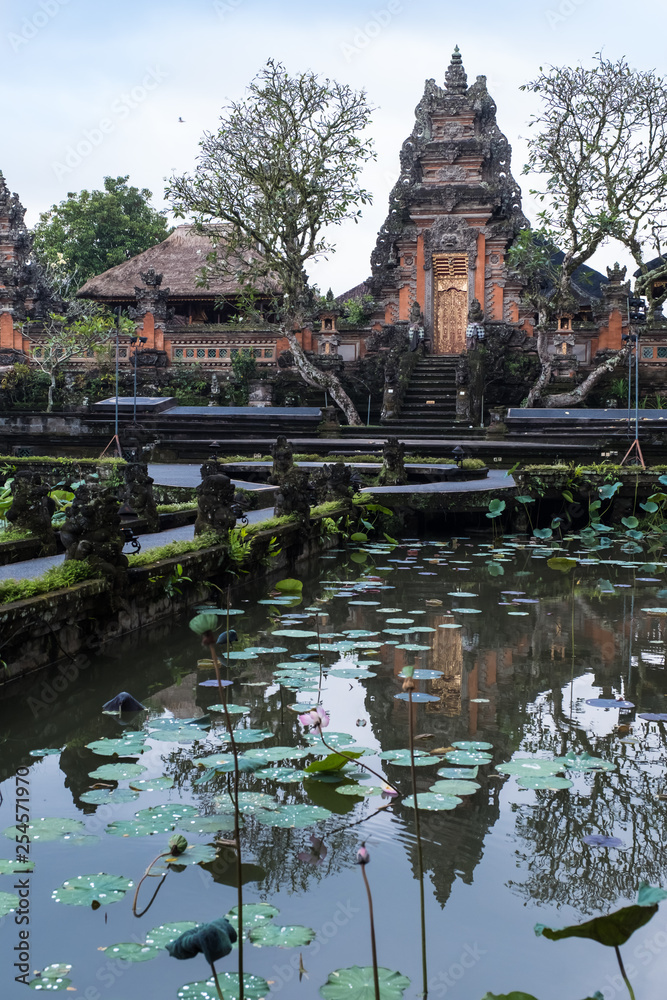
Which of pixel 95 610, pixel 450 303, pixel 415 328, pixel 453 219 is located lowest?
pixel 95 610

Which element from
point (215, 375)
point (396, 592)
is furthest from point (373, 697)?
point (215, 375)

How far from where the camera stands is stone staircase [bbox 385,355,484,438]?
18656 mm

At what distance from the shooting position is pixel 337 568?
29.3 feet

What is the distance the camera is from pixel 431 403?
20.6 m

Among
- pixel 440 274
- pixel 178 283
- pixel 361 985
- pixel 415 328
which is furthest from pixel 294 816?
pixel 178 283

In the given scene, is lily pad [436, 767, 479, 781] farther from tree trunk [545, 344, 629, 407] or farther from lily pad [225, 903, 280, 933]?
tree trunk [545, 344, 629, 407]

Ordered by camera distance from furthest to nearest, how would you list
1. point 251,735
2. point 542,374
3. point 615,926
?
1. point 542,374
2. point 251,735
3. point 615,926

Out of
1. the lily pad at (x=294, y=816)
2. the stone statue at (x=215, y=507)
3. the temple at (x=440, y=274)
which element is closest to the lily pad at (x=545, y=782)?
the lily pad at (x=294, y=816)

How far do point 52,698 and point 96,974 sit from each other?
242cm

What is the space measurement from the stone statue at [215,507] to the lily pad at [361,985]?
16.7ft

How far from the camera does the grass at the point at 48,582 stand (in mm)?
4582

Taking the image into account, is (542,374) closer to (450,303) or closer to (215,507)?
(450,303)

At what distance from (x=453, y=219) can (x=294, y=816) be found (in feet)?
72.8

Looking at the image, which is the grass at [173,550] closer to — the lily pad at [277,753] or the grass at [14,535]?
the grass at [14,535]
